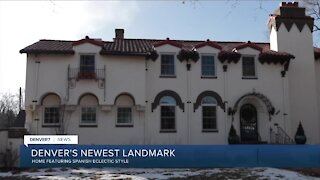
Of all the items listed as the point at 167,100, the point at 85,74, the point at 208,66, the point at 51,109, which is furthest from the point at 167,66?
the point at 51,109

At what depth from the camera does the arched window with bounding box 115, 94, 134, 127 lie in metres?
28.0

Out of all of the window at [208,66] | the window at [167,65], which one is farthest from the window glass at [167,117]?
the window at [208,66]

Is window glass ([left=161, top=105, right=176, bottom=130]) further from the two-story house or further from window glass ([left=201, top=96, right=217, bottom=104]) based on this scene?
window glass ([left=201, top=96, right=217, bottom=104])

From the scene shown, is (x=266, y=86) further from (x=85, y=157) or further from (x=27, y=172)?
(x=27, y=172)

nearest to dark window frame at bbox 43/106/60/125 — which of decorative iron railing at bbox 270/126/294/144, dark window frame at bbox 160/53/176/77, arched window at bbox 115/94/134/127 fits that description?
arched window at bbox 115/94/134/127

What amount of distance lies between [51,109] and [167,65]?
833cm

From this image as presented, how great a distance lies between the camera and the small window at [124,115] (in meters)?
28.0

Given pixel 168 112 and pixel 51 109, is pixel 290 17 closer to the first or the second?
pixel 168 112

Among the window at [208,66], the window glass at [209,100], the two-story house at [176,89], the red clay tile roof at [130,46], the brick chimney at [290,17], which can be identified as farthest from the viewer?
the brick chimney at [290,17]

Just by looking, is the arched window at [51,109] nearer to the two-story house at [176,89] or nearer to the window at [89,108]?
the two-story house at [176,89]

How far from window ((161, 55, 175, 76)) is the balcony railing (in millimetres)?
4206

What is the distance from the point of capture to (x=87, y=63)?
91.9ft

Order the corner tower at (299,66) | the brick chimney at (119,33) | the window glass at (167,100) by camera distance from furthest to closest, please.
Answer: the brick chimney at (119,33)
the corner tower at (299,66)
the window glass at (167,100)

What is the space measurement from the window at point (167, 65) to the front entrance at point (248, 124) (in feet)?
18.6
